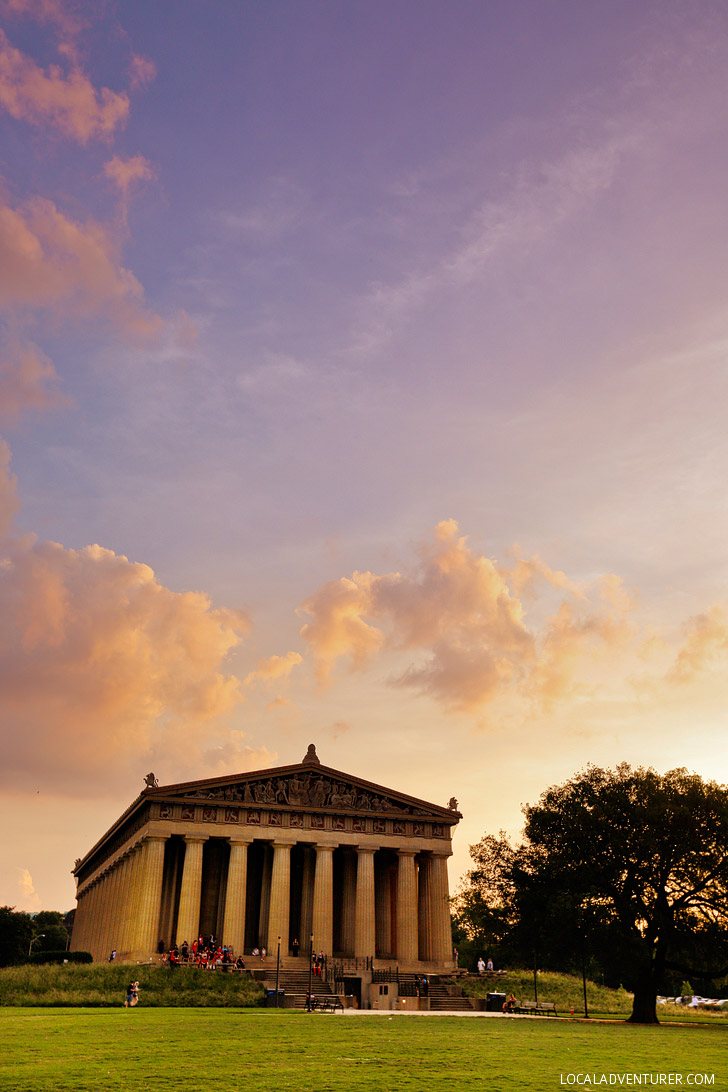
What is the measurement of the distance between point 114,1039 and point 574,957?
2956 centimetres

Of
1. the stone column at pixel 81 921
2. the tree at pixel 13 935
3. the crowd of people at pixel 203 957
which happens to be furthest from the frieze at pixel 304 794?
the tree at pixel 13 935

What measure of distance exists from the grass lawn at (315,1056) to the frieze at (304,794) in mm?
38527

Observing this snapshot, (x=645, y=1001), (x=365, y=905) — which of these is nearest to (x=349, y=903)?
(x=365, y=905)

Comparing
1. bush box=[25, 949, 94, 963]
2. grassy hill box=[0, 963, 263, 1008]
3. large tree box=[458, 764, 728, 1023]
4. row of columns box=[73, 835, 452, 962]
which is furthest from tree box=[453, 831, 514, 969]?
bush box=[25, 949, 94, 963]

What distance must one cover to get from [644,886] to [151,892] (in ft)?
118

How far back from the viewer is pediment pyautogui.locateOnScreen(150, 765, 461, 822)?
69188 mm

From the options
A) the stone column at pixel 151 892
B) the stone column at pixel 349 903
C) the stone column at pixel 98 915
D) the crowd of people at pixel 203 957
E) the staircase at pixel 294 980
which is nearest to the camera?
the staircase at pixel 294 980

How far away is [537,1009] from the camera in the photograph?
2130 inches

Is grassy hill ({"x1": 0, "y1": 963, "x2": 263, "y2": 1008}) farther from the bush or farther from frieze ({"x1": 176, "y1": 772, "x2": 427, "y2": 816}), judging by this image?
frieze ({"x1": 176, "y1": 772, "x2": 427, "y2": 816})

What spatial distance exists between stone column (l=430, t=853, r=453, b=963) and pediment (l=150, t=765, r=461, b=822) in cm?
371

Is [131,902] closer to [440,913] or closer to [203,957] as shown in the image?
[203,957]

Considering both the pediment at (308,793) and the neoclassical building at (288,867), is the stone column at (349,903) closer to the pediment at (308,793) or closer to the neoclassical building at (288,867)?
the neoclassical building at (288,867)

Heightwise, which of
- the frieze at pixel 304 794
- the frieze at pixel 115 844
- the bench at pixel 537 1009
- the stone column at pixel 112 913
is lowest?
the bench at pixel 537 1009

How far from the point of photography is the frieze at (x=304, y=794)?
229 feet
